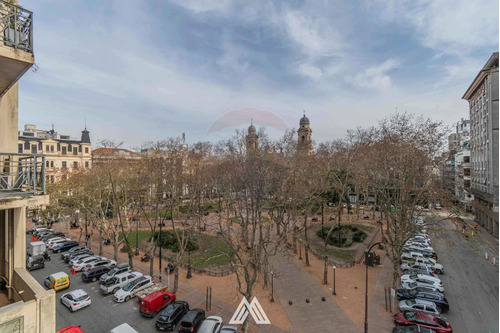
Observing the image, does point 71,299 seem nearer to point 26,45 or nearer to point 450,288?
point 26,45

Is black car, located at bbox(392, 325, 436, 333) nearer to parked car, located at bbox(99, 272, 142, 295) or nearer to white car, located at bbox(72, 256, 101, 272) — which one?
parked car, located at bbox(99, 272, 142, 295)

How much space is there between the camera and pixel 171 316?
15156 mm

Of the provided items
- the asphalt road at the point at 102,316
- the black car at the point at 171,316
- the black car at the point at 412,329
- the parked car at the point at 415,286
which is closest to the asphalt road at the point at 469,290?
the parked car at the point at 415,286

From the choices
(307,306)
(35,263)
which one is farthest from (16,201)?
(35,263)

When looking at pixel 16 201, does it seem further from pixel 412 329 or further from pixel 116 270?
pixel 116 270

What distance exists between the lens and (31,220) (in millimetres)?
42875

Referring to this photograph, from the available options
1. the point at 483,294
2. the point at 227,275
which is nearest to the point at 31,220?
the point at 227,275

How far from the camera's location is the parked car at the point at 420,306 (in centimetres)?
1662

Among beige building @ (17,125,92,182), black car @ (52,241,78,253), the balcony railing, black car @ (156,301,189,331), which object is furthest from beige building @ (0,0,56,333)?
beige building @ (17,125,92,182)

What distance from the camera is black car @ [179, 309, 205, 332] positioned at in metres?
14.5

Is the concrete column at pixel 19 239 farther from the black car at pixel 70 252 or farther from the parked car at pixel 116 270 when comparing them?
the black car at pixel 70 252

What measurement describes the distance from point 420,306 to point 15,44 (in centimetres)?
2344

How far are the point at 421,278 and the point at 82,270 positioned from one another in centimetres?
3045

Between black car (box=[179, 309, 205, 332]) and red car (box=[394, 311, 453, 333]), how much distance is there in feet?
40.4
